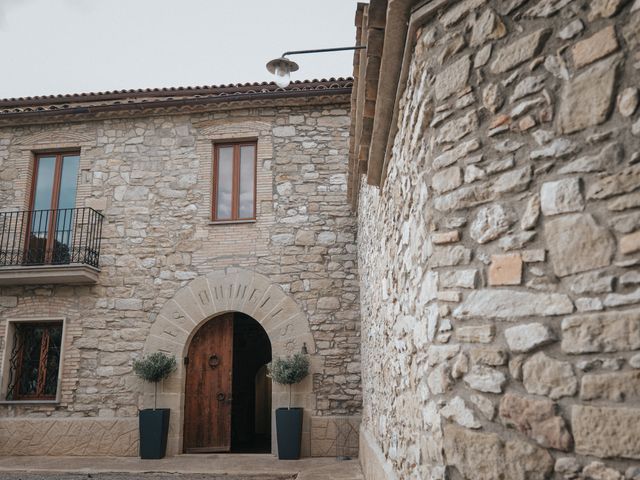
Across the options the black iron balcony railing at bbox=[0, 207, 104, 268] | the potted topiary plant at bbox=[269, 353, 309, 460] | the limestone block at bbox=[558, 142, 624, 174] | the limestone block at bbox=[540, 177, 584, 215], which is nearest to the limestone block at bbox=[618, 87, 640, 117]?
the limestone block at bbox=[558, 142, 624, 174]

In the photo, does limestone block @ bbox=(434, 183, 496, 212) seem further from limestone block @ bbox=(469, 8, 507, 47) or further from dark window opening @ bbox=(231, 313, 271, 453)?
dark window opening @ bbox=(231, 313, 271, 453)

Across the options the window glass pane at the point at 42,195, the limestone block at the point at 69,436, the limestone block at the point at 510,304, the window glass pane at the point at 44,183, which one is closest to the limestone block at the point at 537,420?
the limestone block at the point at 510,304

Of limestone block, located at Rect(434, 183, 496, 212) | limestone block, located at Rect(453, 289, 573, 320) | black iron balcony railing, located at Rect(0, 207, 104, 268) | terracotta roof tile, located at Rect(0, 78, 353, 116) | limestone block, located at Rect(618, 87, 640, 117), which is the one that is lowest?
limestone block, located at Rect(453, 289, 573, 320)

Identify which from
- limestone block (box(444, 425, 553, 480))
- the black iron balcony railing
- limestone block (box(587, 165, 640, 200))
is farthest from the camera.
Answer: the black iron balcony railing

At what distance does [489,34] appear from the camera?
222 cm

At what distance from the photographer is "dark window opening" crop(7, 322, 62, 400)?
26.0ft

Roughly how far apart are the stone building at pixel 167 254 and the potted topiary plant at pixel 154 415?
161mm

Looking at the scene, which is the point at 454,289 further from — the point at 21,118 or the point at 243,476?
the point at 21,118

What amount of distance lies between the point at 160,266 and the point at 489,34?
6.64 m

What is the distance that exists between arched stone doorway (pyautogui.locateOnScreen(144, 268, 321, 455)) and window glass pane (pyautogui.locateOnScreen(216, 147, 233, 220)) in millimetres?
959

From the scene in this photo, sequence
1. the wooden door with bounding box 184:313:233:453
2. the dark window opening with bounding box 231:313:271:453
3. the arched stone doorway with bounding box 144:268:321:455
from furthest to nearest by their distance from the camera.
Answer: the dark window opening with bounding box 231:313:271:453
the wooden door with bounding box 184:313:233:453
the arched stone doorway with bounding box 144:268:321:455

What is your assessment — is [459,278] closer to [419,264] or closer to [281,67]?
[419,264]

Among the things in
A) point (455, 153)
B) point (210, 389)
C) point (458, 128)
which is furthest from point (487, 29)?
point (210, 389)

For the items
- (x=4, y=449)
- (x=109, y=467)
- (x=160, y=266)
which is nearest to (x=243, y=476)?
(x=109, y=467)
